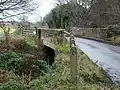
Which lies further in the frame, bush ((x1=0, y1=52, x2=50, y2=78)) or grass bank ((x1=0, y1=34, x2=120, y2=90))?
bush ((x1=0, y1=52, x2=50, y2=78))

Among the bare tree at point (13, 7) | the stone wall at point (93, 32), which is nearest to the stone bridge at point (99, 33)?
the stone wall at point (93, 32)

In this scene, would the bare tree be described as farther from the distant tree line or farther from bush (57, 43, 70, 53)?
the distant tree line

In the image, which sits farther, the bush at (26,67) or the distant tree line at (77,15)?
the distant tree line at (77,15)

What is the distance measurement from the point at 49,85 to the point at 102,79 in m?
3.20

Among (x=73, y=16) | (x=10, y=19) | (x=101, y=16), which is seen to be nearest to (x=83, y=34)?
(x=101, y=16)

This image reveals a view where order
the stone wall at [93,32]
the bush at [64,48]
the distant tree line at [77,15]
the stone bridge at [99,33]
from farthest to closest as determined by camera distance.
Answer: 1. the distant tree line at [77,15]
2. the stone wall at [93,32]
3. the stone bridge at [99,33]
4. the bush at [64,48]

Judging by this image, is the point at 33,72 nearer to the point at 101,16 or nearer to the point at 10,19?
the point at 10,19

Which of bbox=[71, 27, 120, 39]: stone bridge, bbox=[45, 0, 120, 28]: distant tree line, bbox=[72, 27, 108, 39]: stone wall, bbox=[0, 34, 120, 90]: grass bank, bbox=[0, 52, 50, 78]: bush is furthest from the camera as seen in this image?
bbox=[45, 0, 120, 28]: distant tree line

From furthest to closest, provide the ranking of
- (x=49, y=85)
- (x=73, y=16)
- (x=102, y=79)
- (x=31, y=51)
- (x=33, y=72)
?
(x=73, y=16) < (x=31, y=51) < (x=33, y=72) < (x=102, y=79) < (x=49, y=85)

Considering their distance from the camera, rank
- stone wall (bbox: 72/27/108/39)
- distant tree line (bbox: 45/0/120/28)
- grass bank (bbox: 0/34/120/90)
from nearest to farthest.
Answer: grass bank (bbox: 0/34/120/90), stone wall (bbox: 72/27/108/39), distant tree line (bbox: 45/0/120/28)

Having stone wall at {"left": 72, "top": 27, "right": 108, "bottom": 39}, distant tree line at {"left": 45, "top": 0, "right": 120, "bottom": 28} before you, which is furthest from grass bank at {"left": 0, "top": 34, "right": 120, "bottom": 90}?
distant tree line at {"left": 45, "top": 0, "right": 120, "bottom": 28}

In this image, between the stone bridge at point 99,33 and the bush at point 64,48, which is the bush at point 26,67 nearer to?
the bush at point 64,48

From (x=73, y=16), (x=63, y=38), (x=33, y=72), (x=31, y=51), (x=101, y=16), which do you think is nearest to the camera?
(x=33, y=72)

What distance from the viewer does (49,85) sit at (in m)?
8.81
